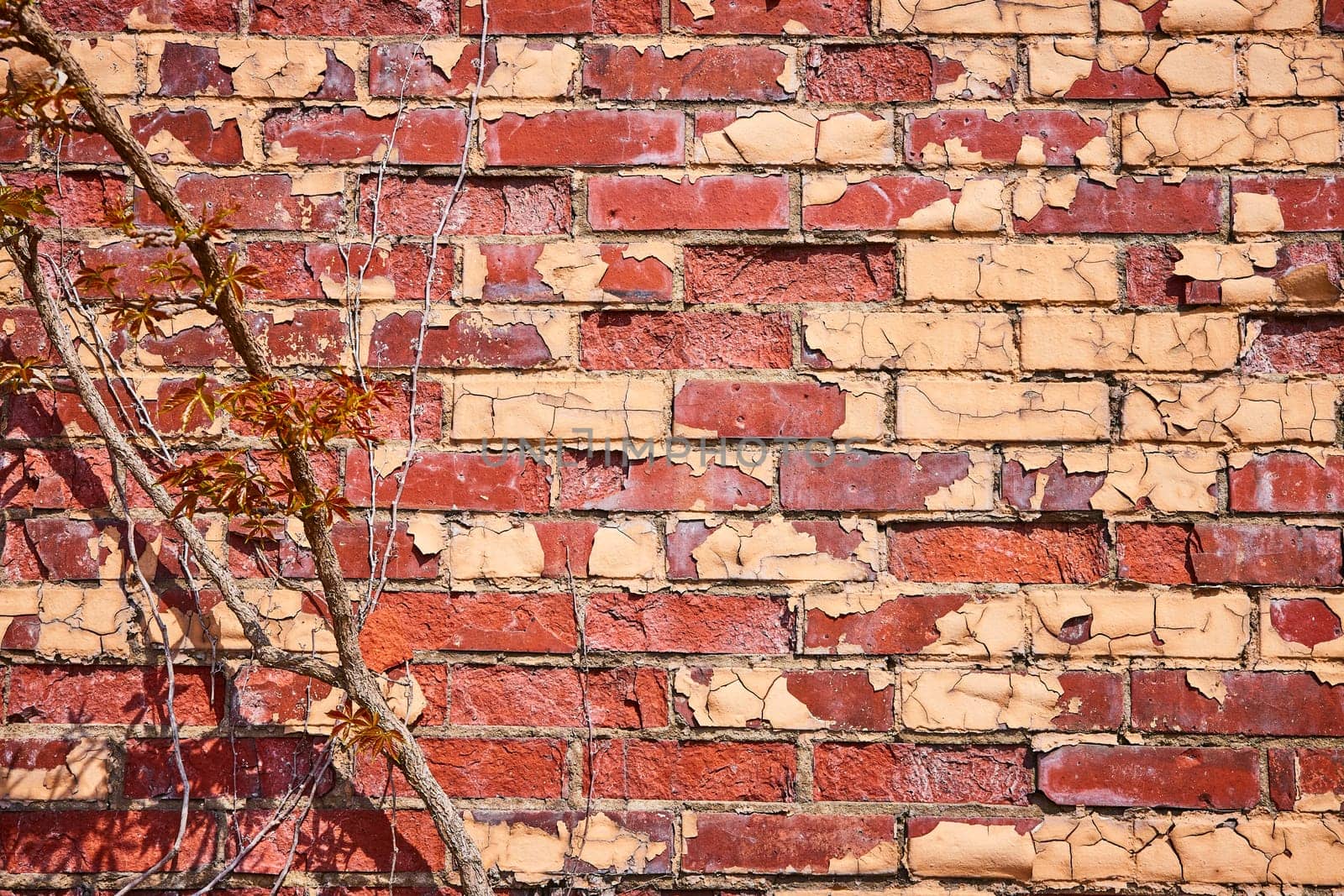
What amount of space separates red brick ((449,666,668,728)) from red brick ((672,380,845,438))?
1.04 ft

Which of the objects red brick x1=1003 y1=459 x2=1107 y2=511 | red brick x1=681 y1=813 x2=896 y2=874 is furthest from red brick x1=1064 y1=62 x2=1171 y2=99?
red brick x1=681 y1=813 x2=896 y2=874

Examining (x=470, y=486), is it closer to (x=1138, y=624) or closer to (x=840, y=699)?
(x=840, y=699)

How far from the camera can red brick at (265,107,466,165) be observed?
1221mm

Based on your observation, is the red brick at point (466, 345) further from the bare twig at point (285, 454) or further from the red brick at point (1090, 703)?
the red brick at point (1090, 703)

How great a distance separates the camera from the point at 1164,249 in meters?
1.20

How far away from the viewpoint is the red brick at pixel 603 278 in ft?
3.98

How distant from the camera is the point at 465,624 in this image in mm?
1194

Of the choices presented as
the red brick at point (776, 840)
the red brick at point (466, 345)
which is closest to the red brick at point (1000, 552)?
the red brick at point (776, 840)

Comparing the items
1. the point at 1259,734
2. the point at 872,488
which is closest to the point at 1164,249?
the point at 872,488

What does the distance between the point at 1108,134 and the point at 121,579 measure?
1.37 meters

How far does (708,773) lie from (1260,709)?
68 centimetres

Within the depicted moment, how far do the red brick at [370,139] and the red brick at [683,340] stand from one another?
29 cm

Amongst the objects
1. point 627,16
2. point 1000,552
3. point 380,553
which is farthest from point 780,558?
point 627,16

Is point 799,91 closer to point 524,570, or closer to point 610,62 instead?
point 610,62
